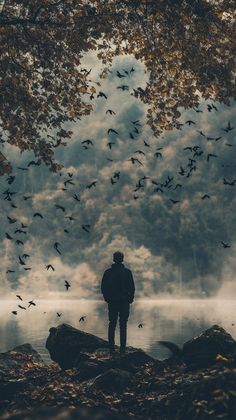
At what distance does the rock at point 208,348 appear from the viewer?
16969 mm

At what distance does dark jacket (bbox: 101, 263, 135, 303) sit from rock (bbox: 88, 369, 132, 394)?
2.97 m

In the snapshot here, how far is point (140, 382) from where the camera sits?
16.3 metres

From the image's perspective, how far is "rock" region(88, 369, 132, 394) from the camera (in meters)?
15.8

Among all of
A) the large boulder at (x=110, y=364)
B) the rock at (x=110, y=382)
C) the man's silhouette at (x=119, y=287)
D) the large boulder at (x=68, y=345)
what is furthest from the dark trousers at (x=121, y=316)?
the rock at (x=110, y=382)

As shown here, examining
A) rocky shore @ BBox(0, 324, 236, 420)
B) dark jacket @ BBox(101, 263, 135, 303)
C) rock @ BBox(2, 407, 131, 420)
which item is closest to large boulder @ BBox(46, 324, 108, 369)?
rocky shore @ BBox(0, 324, 236, 420)

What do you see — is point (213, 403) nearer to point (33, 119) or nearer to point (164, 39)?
point (164, 39)

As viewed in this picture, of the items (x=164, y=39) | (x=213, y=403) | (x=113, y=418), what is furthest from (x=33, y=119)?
(x=113, y=418)

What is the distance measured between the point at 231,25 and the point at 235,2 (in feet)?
3.53

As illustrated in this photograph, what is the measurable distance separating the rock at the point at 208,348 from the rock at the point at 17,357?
18.7ft

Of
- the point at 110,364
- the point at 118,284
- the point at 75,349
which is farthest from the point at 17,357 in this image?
the point at 118,284

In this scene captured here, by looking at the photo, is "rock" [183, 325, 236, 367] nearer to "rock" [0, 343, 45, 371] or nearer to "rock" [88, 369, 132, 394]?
"rock" [88, 369, 132, 394]

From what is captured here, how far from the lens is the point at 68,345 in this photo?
66.0ft

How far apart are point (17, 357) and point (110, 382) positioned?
23.2 ft

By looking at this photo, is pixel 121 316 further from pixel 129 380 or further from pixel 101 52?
pixel 101 52
